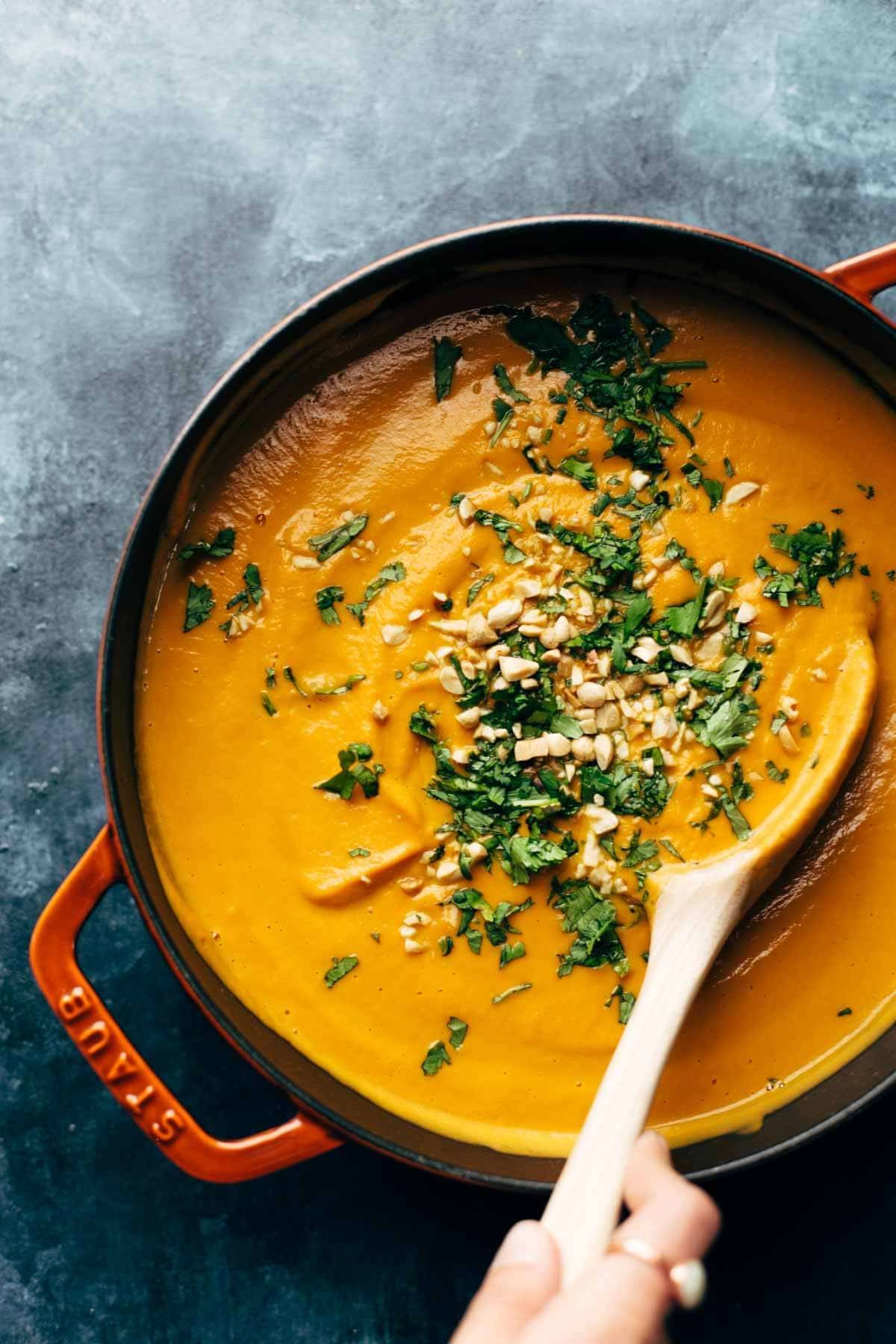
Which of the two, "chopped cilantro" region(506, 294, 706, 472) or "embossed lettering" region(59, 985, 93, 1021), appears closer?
"embossed lettering" region(59, 985, 93, 1021)

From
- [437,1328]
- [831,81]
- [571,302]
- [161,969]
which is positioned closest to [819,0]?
[831,81]

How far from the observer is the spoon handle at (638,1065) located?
1.70 m

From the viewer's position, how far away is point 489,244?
2.21m

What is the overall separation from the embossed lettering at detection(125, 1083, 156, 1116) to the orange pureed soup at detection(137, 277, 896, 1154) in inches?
11.8

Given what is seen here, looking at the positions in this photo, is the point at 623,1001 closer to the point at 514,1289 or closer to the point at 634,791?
the point at 634,791

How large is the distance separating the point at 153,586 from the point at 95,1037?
0.91 m

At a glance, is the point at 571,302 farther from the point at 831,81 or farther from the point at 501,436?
the point at 831,81

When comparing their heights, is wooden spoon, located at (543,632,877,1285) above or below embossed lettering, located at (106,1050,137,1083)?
above

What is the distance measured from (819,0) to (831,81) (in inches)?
7.4

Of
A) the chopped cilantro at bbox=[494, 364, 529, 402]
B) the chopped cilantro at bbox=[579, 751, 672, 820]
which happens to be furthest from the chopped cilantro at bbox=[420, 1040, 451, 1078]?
the chopped cilantro at bbox=[494, 364, 529, 402]

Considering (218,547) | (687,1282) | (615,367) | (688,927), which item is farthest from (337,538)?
(687,1282)

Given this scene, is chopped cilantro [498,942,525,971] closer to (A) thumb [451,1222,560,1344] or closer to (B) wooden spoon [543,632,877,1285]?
(B) wooden spoon [543,632,877,1285]

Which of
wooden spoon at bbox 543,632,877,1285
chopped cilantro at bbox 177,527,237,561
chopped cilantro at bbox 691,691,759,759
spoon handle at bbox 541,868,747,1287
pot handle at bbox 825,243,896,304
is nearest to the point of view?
spoon handle at bbox 541,868,747,1287

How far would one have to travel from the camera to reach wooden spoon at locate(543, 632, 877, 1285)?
1.83 m
